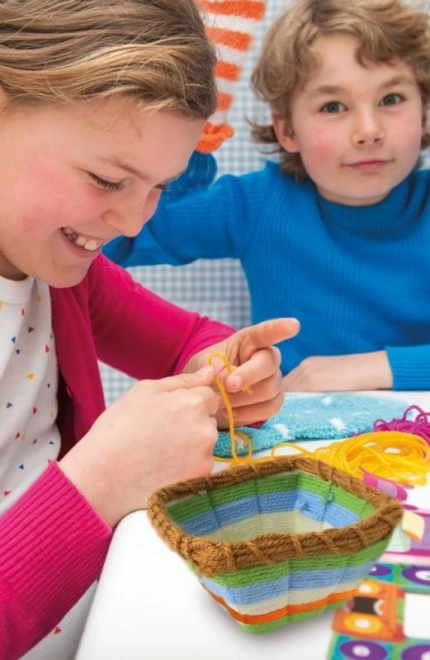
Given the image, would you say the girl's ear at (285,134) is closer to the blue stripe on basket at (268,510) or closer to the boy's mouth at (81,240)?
the boy's mouth at (81,240)

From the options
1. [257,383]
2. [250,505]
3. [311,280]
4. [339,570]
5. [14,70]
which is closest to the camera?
[339,570]

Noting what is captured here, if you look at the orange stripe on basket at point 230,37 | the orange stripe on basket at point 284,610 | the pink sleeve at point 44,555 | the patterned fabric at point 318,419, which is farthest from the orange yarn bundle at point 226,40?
the orange stripe on basket at point 284,610

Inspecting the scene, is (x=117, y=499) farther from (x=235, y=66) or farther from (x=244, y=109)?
(x=244, y=109)

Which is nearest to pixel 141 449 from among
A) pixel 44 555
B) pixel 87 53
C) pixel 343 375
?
pixel 44 555

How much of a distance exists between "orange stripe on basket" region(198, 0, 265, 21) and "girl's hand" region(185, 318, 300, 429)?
598 millimetres

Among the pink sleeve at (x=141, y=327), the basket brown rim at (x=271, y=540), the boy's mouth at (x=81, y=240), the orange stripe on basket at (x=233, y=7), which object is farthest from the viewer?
the orange stripe on basket at (x=233, y=7)

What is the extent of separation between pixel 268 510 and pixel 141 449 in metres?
0.14

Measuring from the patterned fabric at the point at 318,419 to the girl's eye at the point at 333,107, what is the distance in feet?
1.78

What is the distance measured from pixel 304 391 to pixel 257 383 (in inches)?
11.5

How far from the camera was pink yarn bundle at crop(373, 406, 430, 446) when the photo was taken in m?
0.82

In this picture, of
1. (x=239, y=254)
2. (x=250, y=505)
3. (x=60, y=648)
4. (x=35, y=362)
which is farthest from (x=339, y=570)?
(x=239, y=254)

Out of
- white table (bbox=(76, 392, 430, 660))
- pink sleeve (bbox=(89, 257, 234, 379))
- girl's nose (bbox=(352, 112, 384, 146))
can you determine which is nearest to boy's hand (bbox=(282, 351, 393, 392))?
pink sleeve (bbox=(89, 257, 234, 379))

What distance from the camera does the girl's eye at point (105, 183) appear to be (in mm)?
710

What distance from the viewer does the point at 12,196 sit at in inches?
28.5
